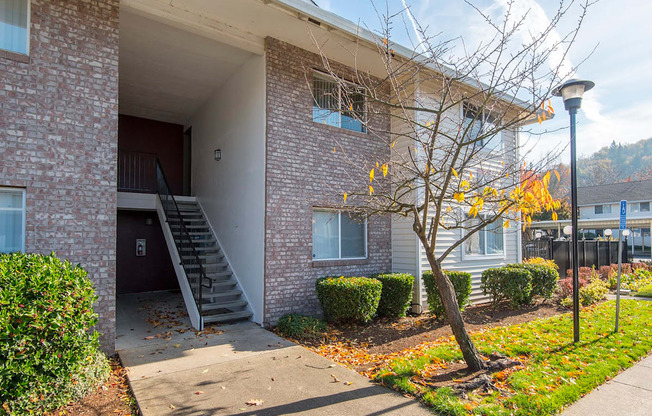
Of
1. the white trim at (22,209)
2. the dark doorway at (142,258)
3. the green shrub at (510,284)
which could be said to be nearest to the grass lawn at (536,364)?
the green shrub at (510,284)

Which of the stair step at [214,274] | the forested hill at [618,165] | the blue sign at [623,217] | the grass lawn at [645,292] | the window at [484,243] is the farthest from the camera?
the forested hill at [618,165]

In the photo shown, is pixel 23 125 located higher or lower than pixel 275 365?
higher

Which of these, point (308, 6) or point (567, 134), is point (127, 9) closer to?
point (308, 6)

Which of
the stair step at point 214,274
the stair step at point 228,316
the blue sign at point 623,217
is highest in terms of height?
the blue sign at point 623,217

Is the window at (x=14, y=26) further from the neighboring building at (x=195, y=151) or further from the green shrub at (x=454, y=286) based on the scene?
A: the green shrub at (x=454, y=286)

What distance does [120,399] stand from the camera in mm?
4246

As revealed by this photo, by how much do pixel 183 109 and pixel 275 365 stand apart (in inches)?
346

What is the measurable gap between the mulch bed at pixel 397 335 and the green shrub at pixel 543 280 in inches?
13.5

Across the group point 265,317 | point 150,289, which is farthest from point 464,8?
point 150,289

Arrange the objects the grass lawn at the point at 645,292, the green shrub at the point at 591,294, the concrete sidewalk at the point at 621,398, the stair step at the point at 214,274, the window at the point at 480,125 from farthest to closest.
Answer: the grass lawn at the point at 645,292 < the green shrub at the point at 591,294 < the stair step at the point at 214,274 < the window at the point at 480,125 < the concrete sidewalk at the point at 621,398

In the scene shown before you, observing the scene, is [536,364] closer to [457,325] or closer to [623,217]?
A: [457,325]

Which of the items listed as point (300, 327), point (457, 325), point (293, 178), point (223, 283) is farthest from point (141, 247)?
point (457, 325)

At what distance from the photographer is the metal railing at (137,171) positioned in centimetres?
1129

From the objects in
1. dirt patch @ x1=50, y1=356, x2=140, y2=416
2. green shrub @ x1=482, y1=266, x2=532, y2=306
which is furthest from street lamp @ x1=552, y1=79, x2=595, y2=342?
dirt patch @ x1=50, y1=356, x2=140, y2=416
